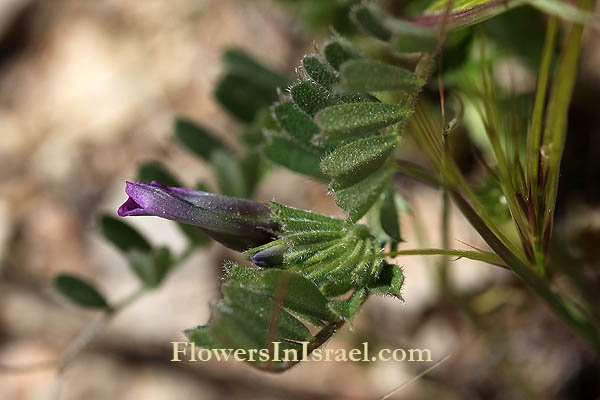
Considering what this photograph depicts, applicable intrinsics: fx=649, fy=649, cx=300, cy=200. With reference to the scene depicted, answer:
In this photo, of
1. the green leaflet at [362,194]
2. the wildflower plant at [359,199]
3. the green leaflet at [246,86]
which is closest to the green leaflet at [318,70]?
the wildflower plant at [359,199]

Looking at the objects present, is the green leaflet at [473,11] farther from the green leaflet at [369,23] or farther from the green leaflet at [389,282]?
the green leaflet at [389,282]

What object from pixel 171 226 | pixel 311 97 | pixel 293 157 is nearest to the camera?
pixel 311 97

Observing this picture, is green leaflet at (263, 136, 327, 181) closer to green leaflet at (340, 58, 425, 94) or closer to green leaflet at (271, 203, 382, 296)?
green leaflet at (271, 203, 382, 296)

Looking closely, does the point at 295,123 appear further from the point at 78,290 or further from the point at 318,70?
the point at 78,290

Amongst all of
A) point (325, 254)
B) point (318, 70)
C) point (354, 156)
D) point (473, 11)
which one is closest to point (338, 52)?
point (318, 70)

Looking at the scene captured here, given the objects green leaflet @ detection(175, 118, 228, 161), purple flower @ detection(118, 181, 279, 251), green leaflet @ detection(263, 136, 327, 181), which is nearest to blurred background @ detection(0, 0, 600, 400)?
green leaflet @ detection(175, 118, 228, 161)
